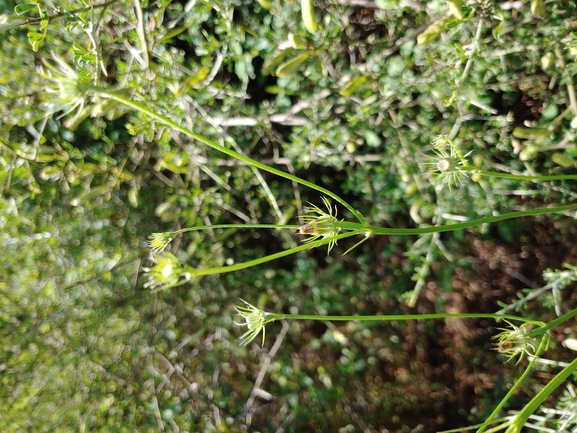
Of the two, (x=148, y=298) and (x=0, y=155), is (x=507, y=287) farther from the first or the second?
(x=0, y=155)

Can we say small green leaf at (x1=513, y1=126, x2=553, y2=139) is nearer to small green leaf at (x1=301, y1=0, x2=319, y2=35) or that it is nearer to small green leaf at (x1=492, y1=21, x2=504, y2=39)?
small green leaf at (x1=492, y1=21, x2=504, y2=39)

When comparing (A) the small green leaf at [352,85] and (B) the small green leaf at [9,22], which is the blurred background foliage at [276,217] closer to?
(A) the small green leaf at [352,85]

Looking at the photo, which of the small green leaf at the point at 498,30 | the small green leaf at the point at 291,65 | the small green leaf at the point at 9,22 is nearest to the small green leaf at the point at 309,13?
the small green leaf at the point at 291,65

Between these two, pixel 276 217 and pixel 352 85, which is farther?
pixel 276 217

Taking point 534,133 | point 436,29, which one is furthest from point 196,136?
point 534,133

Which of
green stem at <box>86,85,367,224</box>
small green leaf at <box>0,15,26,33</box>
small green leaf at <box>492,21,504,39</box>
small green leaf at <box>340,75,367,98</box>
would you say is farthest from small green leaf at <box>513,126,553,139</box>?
small green leaf at <box>0,15,26,33</box>

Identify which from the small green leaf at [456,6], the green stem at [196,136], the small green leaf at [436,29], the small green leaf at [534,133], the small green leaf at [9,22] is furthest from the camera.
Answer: the small green leaf at [534,133]

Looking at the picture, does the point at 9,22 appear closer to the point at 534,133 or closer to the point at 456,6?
the point at 456,6

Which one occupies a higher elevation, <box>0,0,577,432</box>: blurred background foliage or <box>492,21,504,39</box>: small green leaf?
<box>492,21,504,39</box>: small green leaf

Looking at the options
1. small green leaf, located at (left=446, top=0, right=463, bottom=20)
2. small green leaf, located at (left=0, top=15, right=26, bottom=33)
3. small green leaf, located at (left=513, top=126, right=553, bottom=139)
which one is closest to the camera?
small green leaf, located at (left=0, top=15, right=26, bottom=33)
